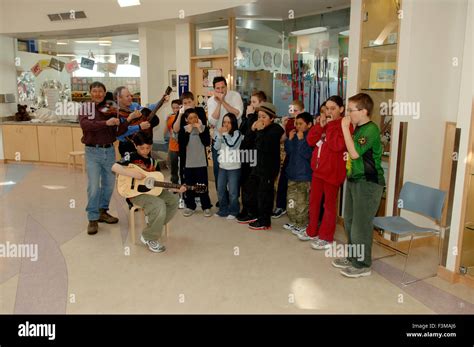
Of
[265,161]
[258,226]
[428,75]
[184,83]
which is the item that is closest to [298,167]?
[265,161]

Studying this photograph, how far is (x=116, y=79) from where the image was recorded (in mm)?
8547

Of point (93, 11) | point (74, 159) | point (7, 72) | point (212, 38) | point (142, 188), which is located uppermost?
point (93, 11)

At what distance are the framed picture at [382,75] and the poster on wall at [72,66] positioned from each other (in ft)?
22.0

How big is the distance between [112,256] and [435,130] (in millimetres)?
3297

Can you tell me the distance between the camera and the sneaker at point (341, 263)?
3558mm

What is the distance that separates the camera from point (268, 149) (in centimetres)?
434

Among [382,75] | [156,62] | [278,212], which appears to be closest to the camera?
[382,75]

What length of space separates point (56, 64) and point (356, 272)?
26.1 ft

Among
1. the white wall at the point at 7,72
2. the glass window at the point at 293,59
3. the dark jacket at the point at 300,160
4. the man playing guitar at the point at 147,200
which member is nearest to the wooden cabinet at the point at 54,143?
the white wall at the point at 7,72

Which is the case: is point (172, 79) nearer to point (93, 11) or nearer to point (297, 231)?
point (93, 11)

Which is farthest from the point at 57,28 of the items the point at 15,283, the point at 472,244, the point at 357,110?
the point at 472,244

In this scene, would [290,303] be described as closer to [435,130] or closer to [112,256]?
[112,256]

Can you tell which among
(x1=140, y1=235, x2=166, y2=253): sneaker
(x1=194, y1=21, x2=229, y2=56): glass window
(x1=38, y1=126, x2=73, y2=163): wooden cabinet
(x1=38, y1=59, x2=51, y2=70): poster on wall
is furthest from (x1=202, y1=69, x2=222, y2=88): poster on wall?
(x1=38, y1=59, x2=51, y2=70): poster on wall

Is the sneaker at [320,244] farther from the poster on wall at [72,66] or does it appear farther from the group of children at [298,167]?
the poster on wall at [72,66]
